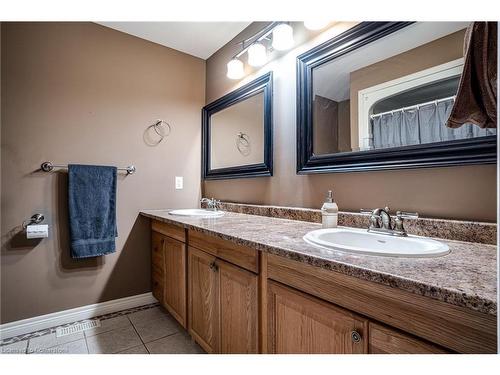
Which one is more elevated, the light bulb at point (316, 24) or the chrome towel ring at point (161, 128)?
the light bulb at point (316, 24)

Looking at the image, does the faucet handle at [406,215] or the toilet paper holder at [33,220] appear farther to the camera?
the toilet paper holder at [33,220]

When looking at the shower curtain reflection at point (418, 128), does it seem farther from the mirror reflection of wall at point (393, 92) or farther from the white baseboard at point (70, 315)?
the white baseboard at point (70, 315)

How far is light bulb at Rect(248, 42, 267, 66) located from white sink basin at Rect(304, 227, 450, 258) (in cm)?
131

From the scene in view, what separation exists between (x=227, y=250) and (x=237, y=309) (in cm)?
26

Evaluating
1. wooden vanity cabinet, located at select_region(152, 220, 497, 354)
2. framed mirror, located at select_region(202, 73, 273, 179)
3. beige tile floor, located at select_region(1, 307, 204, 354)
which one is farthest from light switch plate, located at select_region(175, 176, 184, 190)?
beige tile floor, located at select_region(1, 307, 204, 354)

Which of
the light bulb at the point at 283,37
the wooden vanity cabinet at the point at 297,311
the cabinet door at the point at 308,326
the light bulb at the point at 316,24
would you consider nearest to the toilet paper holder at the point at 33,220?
the wooden vanity cabinet at the point at 297,311

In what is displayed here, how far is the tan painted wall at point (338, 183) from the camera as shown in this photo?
3.03 feet

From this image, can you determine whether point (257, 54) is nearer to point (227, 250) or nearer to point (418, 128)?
point (418, 128)

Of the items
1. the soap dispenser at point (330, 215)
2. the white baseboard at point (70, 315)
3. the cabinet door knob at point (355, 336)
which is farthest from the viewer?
the white baseboard at point (70, 315)

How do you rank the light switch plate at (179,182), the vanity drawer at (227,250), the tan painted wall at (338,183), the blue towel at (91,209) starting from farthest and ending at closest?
1. the light switch plate at (179,182)
2. the blue towel at (91,209)
3. the vanity drawer at (227,250)
4. the tan painted wall at (338,183)

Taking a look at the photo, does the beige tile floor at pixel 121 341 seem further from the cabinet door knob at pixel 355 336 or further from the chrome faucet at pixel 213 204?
the cabinet door knob at pixel 355 336

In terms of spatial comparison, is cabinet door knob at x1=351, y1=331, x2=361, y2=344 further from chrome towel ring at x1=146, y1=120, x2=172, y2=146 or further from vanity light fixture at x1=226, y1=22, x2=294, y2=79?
chrome towel ring at x1=146, y1=120, x2=172, y2=146

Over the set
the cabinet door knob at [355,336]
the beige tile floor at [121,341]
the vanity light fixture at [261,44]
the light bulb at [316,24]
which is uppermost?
the vanity light fixture at [261,44]
